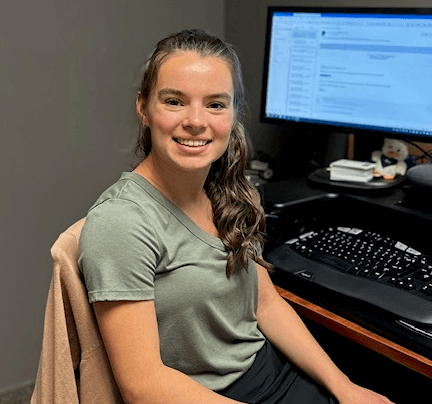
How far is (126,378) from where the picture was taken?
Answer: 0.93 metres

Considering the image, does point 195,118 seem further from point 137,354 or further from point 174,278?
point 137,354

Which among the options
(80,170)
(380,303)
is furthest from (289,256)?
(80,170)

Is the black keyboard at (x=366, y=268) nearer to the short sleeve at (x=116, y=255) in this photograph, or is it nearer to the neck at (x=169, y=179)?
the neck at (x=169, y=179)

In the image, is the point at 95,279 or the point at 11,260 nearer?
the point at 95,279

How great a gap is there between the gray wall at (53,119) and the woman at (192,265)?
0.75m

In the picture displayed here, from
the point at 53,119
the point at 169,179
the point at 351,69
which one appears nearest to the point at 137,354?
the point at 169,179

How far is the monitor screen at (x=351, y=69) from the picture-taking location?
1.44 m

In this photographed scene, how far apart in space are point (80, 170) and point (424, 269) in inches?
45.1

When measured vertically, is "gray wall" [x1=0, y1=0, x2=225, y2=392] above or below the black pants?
above

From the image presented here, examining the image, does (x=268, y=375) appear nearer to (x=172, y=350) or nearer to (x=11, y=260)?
(x=172, y=350)

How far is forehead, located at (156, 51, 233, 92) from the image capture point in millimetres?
1008

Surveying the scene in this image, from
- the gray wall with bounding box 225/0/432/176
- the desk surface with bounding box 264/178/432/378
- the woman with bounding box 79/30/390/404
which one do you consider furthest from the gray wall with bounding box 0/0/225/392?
the woman with bounding box 79/30/390/404

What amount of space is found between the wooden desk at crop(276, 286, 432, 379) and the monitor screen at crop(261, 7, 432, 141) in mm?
571

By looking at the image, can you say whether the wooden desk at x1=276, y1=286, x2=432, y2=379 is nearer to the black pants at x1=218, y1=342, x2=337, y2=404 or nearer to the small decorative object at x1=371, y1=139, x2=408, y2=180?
the black pants at x1=218, y1=342, x2=337, y2=404
